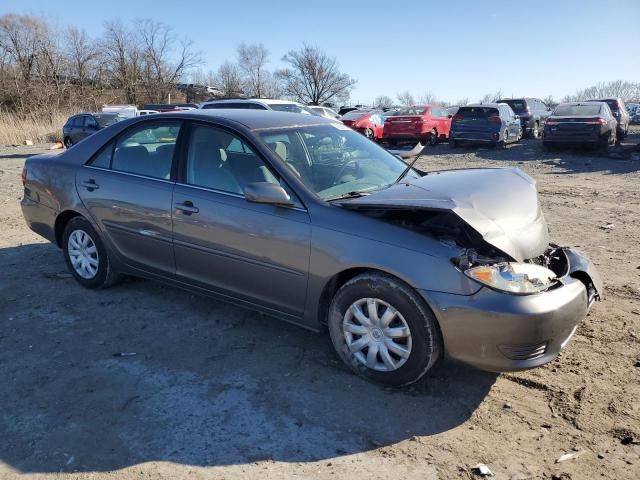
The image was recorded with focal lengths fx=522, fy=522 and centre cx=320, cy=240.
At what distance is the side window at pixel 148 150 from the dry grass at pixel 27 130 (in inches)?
986

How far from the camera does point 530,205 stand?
12.2 ft

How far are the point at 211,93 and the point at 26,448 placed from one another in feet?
179

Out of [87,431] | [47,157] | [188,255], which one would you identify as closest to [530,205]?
[188,255]

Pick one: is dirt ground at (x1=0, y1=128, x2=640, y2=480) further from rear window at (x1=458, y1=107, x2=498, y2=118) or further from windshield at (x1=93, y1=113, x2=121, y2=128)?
windshield at (x1=93, y1=113, x2=121, y2=128)

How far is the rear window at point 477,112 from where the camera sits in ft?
60.6

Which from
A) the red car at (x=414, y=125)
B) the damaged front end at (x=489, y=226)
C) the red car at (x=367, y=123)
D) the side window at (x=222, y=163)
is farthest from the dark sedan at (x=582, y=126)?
the side window at (x=222, y=163)

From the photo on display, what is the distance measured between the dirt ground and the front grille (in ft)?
1.17

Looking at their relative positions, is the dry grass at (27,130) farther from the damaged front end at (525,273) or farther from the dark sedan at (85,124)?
the damaged front end at (525,273)

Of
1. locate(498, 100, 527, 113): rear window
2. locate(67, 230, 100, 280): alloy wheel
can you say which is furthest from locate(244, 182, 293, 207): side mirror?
locate(498, 100, 527, 113): rear window

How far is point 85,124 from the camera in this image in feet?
65.9

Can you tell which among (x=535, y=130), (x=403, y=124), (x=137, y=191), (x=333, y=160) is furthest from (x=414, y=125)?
(x=137, y=191)

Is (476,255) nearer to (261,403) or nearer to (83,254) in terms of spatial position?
(261,403)

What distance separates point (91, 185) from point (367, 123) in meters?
17.1

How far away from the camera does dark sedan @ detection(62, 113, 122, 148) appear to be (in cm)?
1956
